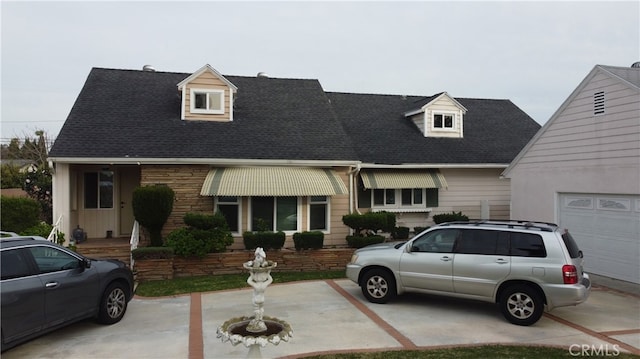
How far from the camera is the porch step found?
1311cm

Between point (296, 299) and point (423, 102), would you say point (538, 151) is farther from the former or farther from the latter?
point (296, 299)

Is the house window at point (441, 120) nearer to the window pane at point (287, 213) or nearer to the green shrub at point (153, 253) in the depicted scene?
the window pane at point (287, 213)

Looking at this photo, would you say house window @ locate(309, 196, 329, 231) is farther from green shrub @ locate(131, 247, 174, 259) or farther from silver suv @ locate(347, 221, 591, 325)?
silver suv @ locate(347, 221, 591, 325)

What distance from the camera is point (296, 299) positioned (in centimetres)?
997

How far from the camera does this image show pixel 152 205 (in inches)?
510

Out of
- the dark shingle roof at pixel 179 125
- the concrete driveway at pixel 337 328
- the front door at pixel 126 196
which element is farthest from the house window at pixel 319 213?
the front door at pixel 126 196

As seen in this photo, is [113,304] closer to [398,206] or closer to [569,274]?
[569,274]

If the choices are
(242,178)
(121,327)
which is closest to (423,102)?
(242,178)

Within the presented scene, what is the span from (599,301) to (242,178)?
1029 cm

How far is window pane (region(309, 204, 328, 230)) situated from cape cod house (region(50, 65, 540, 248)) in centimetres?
4

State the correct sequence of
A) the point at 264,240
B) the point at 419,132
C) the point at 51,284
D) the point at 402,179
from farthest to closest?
the point at 419,132 < the point at 402,179 < the point at 264,240 < the point at 51,284

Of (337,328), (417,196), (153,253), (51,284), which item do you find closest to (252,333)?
(337,328)

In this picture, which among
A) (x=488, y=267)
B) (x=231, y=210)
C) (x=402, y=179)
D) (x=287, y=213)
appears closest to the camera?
(x=488, y=267)

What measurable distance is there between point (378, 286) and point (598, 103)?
7.86m
